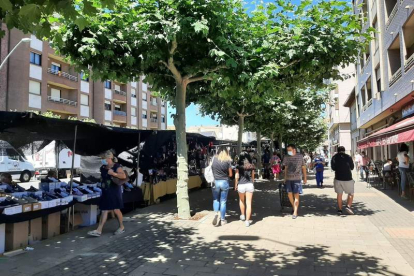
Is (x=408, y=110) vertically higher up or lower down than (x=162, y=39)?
lower down

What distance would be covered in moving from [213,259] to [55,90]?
34152 millimetres

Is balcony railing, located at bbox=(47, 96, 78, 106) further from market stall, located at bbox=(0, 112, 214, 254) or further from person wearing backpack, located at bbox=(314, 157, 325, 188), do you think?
person wearing backpack, located at bbox=(314, 157, 325, 188)

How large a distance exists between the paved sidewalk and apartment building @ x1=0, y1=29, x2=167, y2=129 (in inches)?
596

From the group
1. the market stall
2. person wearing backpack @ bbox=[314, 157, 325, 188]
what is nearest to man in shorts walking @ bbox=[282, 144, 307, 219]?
the market stall

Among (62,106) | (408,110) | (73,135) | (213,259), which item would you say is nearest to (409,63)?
(408,110)

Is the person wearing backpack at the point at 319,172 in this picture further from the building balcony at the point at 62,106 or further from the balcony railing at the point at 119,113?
the balcony railing at the point at 119,113

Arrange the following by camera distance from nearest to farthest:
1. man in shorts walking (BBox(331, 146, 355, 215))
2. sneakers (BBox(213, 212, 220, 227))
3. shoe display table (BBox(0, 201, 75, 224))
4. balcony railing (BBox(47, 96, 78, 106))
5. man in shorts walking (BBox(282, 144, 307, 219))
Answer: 1. shoe display table (BBox(0, 201, 75, 224))
2. sneakers (BBox(213, 212, 220, 227))
3. man in shorts walking (BBox(282, 144, 307, 219))
4. man in shorts walking (BBox(331, 146, 355, 215))
5. balcony railing (BBox(47, 96, 78, 106))

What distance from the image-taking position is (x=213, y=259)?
16.7 feet

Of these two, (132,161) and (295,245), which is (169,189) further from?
(295,245)

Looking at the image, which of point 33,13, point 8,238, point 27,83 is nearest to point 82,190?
point 8,238

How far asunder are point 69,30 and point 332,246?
663 cm

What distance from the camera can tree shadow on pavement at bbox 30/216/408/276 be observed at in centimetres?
460

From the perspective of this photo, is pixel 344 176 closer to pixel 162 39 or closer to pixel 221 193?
pixel 221 193

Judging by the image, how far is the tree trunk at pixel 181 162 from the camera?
8195 mm
